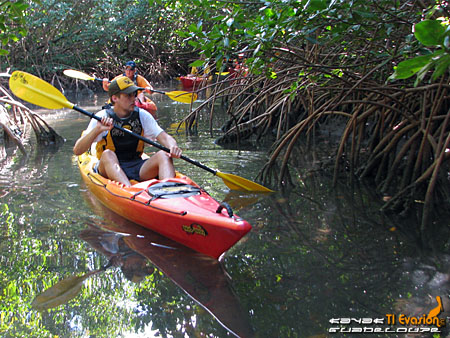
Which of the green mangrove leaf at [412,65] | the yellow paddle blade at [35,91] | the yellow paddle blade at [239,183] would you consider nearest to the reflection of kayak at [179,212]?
the yellow paddle blade at [239,183]

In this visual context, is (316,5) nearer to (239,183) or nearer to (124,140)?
(239,183)

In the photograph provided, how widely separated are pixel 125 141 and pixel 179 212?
1251mm

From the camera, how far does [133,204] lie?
3232 millimetres

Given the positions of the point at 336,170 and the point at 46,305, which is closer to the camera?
the point at 46,305

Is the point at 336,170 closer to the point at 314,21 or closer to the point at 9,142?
the point at 314,21

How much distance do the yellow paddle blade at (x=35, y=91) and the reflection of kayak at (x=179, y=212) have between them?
2.84 ft

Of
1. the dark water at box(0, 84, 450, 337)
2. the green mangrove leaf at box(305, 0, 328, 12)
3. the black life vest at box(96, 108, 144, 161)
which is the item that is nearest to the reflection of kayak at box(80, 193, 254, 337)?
the dark water at box(0, 84, 450, 337)

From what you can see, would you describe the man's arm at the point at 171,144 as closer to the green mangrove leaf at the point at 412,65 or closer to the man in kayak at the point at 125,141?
the man in kayak at the point at 125,141

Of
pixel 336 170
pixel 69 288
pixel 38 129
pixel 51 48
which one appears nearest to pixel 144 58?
pixel 51 48

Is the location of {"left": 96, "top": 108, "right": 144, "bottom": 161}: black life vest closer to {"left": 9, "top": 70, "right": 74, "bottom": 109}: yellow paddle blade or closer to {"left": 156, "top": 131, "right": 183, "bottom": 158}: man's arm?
{"left": 156, "top": 131, "right": 183, "bottom": 158}: man's arm

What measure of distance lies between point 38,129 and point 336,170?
4547 millimetres

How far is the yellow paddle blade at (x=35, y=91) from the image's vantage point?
4.02 meters

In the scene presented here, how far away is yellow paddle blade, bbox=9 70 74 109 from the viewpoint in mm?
4023

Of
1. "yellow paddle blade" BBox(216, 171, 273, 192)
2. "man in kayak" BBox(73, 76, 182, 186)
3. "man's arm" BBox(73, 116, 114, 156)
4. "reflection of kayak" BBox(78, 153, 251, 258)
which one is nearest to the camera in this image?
"reflection of kayak" BBox(78, 153, 251, 258)
